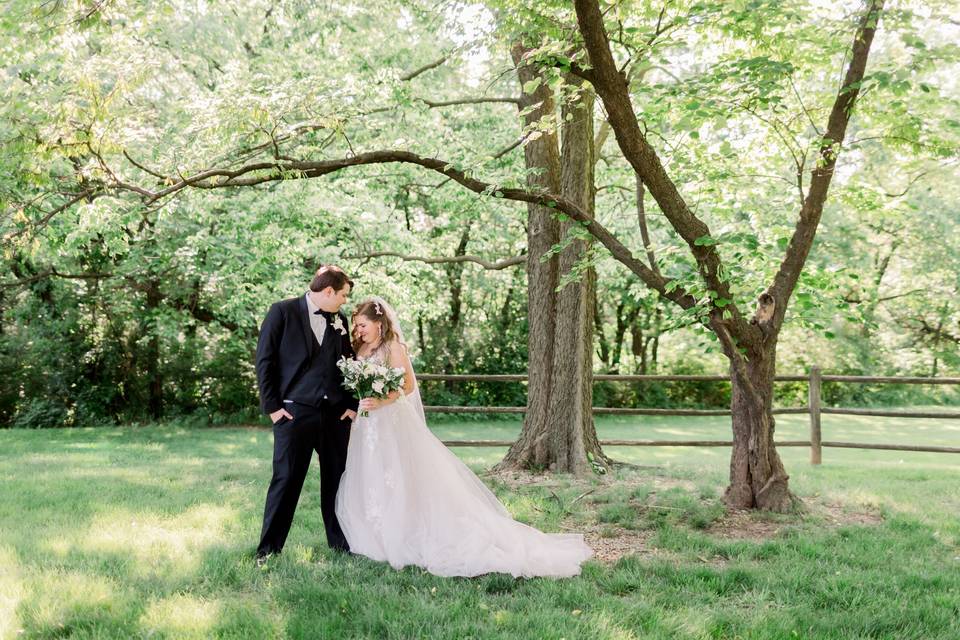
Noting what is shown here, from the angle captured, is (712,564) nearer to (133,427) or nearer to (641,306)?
(133,427)

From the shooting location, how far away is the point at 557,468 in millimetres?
8328

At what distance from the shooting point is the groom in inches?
196

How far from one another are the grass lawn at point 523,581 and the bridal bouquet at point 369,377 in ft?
3.69

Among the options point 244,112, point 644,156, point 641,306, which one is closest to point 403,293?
point 244,112

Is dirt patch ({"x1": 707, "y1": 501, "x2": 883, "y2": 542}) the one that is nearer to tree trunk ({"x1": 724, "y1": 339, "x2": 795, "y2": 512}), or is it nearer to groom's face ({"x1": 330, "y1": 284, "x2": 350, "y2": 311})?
tree trunk ({"x1": 724, "y1": 339, "x2": 795, "y2": 512})

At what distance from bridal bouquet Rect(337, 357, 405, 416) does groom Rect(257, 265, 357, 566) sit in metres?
0.15

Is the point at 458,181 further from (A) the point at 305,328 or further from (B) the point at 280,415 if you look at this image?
(B) the point at 280,415

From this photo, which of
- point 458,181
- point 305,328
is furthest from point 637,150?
point 305,328

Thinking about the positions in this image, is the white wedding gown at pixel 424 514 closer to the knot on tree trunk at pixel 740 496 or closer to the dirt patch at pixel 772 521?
the dirt patch at pixel 772 521

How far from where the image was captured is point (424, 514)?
5172mm

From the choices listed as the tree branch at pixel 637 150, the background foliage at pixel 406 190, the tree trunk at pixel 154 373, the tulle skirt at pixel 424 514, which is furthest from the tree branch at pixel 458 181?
the tree trunk at pixel 154 373

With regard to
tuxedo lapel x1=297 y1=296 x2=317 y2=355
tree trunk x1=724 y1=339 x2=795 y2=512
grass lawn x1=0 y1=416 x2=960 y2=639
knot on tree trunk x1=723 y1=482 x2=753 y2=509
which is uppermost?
tuxedo lapel x1=297 y1=296 x2=317 y2=355

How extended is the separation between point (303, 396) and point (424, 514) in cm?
115

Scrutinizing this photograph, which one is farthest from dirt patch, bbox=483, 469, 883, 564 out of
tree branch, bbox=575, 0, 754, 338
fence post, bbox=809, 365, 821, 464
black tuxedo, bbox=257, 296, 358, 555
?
fence post, bbox=809, 365, 821, 464
